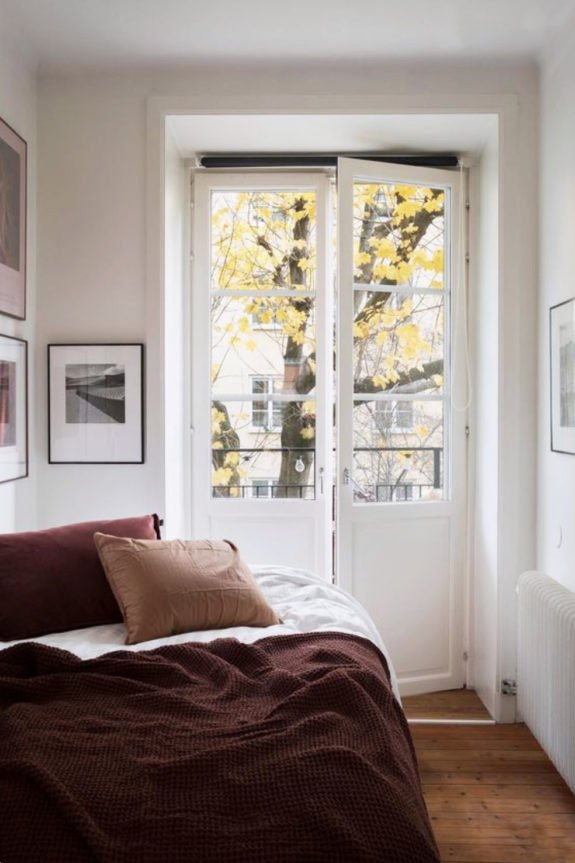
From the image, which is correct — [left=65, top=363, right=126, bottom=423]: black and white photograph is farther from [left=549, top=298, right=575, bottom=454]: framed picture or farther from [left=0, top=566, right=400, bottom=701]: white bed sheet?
[left=549, top=298, right=575, bottom=454]: framed picture

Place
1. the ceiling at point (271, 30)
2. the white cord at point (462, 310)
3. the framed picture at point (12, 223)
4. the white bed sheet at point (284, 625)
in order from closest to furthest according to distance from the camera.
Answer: the white bed sheet at point (284, 625) < the ceiling at point (271, 30) < the framed picture at point (12, 223) < the white cord at point (462, 310)

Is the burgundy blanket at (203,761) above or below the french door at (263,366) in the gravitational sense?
below

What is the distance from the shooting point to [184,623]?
7.10ft

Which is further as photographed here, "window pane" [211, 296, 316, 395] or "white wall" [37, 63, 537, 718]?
"window pane" [211, 296, 316, 395]

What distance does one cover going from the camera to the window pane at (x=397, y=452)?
3.27m

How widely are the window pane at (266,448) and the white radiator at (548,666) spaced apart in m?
1.15

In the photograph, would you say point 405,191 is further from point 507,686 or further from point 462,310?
point 507,686

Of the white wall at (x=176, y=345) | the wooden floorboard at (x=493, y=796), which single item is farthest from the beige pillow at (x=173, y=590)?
the wooden floorboard at (x=493, y=796)

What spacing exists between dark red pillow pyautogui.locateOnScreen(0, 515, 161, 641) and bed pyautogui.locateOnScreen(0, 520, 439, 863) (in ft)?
0.68

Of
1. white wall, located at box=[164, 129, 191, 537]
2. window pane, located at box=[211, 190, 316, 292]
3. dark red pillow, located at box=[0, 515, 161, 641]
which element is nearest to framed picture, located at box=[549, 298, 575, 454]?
window pane, located at box=[211, 190, 316, 292]

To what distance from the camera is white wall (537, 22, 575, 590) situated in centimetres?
263

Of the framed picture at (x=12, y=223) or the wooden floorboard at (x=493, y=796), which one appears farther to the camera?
the framed picture at (x=12, y=223)

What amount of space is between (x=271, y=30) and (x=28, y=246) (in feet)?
4.21

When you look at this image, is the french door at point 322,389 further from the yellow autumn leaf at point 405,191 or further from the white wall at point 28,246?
the white wall at point 28,246
